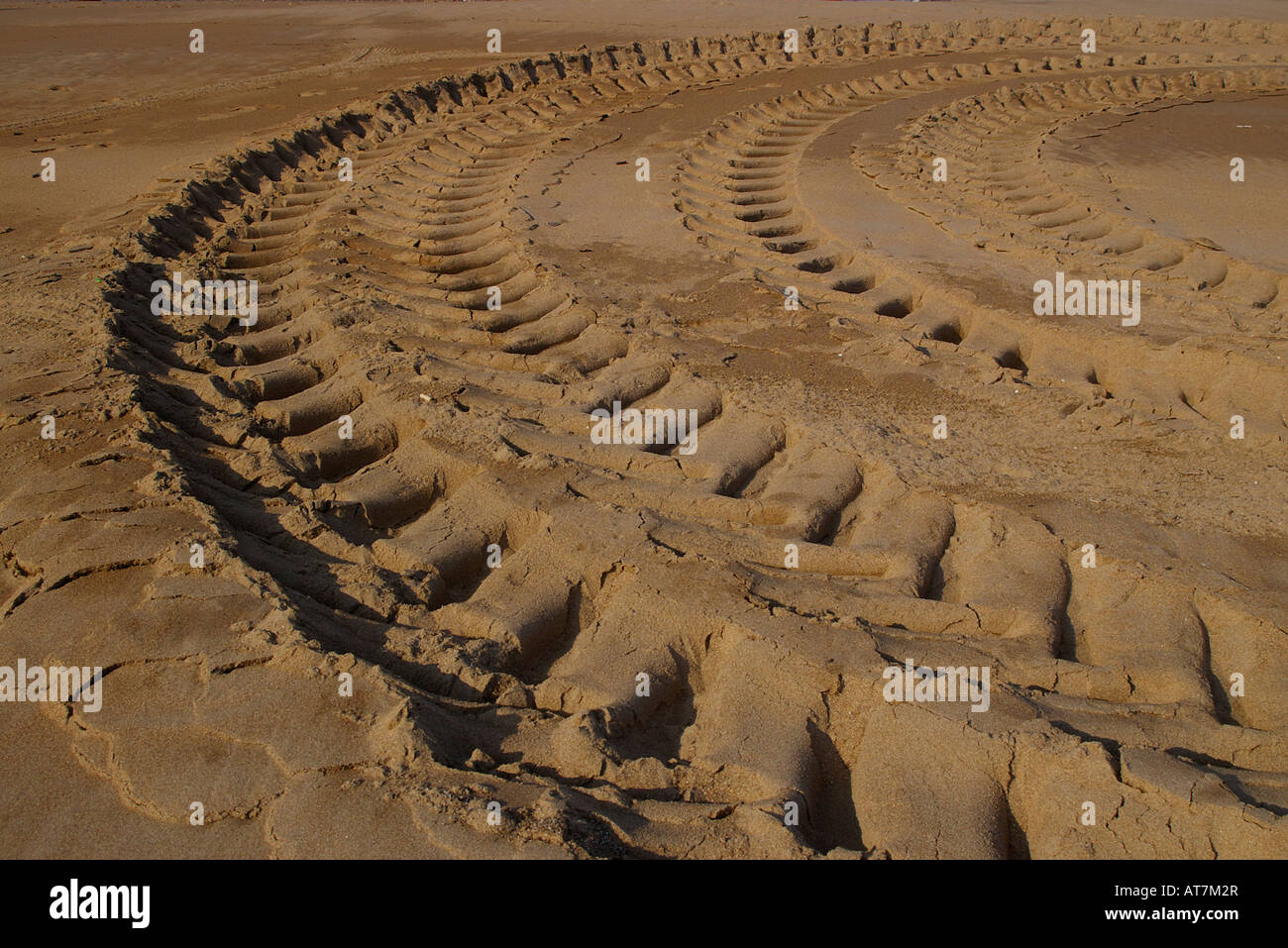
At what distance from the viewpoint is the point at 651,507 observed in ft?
10.1

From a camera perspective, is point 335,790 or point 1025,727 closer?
point 335,790

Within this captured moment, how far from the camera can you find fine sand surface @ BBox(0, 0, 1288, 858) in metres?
1.99

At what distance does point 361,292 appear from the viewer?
15.7 feet

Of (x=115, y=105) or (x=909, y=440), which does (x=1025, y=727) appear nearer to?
(x=909, y=440)

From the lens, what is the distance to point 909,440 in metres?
3.51

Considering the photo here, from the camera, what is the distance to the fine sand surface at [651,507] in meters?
1.99

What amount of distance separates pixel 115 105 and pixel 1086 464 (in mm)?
10362

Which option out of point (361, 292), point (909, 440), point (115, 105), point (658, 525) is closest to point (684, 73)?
point (115, 105)

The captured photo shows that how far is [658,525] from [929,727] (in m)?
1.07

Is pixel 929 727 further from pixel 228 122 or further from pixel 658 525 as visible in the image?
pixel 228 122

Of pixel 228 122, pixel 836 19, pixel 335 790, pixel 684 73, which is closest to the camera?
pixel 335 790
